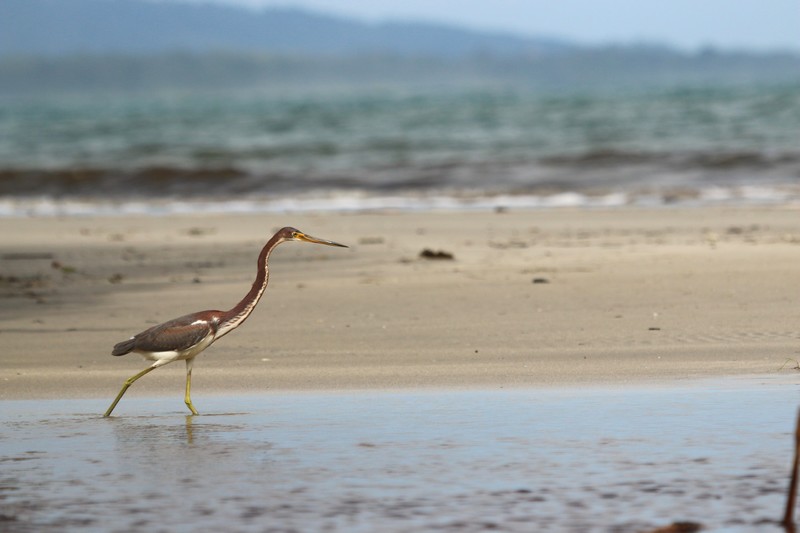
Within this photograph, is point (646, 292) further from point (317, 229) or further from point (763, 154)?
point (763, 154)

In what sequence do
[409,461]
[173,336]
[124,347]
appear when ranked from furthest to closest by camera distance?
[124,347]
[173,336]
[409,461]

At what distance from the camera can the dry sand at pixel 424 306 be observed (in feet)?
24.3

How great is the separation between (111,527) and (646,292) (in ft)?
18.4

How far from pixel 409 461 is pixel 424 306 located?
12.3 ft

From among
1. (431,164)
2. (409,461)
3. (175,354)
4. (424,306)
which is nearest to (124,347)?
(175,354)

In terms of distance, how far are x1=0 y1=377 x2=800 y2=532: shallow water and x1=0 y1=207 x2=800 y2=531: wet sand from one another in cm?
2

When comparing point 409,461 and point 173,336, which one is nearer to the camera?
point 409,461

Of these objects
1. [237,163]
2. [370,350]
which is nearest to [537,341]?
[370,350]

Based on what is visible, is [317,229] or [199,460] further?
[317,229]

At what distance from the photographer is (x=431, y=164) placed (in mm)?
25578

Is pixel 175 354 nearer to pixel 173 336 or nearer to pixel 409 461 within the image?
pixel 173 336

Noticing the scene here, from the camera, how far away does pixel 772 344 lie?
7766 mm

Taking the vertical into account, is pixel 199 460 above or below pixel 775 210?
below

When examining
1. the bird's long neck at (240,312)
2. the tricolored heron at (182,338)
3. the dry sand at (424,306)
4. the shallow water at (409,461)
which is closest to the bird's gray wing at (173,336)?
the tricolored heron at (182,338)
